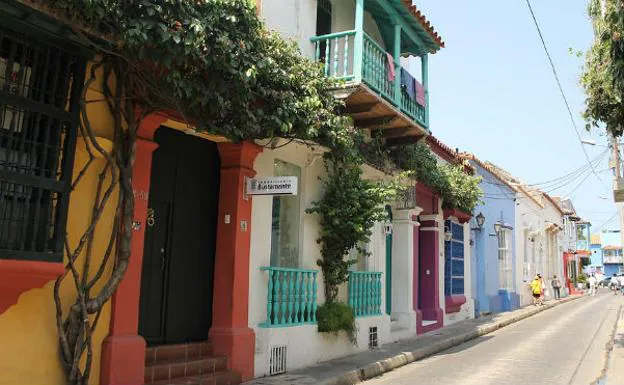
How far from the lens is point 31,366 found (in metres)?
Result: 5.28

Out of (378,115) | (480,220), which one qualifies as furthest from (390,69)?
(480,220)

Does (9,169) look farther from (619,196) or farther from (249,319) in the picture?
(619,196)

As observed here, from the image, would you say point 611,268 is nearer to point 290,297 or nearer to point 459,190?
point 459,190

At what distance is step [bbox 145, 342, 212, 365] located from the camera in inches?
269

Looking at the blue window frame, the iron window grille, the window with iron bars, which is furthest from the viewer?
the blue window frame

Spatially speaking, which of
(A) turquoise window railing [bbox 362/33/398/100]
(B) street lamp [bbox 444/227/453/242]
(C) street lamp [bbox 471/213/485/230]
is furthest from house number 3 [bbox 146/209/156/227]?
(C) street lamp [bbox 471/213/485/230]

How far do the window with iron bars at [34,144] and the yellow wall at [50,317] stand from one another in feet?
1.30

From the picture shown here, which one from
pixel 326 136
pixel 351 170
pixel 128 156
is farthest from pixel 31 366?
pixel 351 170

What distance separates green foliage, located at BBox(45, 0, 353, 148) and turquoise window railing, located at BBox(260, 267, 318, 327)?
2.14m

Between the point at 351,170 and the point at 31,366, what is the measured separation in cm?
603

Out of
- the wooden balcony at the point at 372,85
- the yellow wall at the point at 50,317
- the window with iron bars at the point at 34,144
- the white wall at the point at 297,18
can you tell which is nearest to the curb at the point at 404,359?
the yellow wall at the point at 50,317

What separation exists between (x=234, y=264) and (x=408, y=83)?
225 inches

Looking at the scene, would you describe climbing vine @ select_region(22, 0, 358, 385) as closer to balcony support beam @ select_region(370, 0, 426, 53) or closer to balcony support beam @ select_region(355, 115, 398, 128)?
balcony support beam @ select_region(355, 115, 398, 128)

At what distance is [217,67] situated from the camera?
5.91 metres
